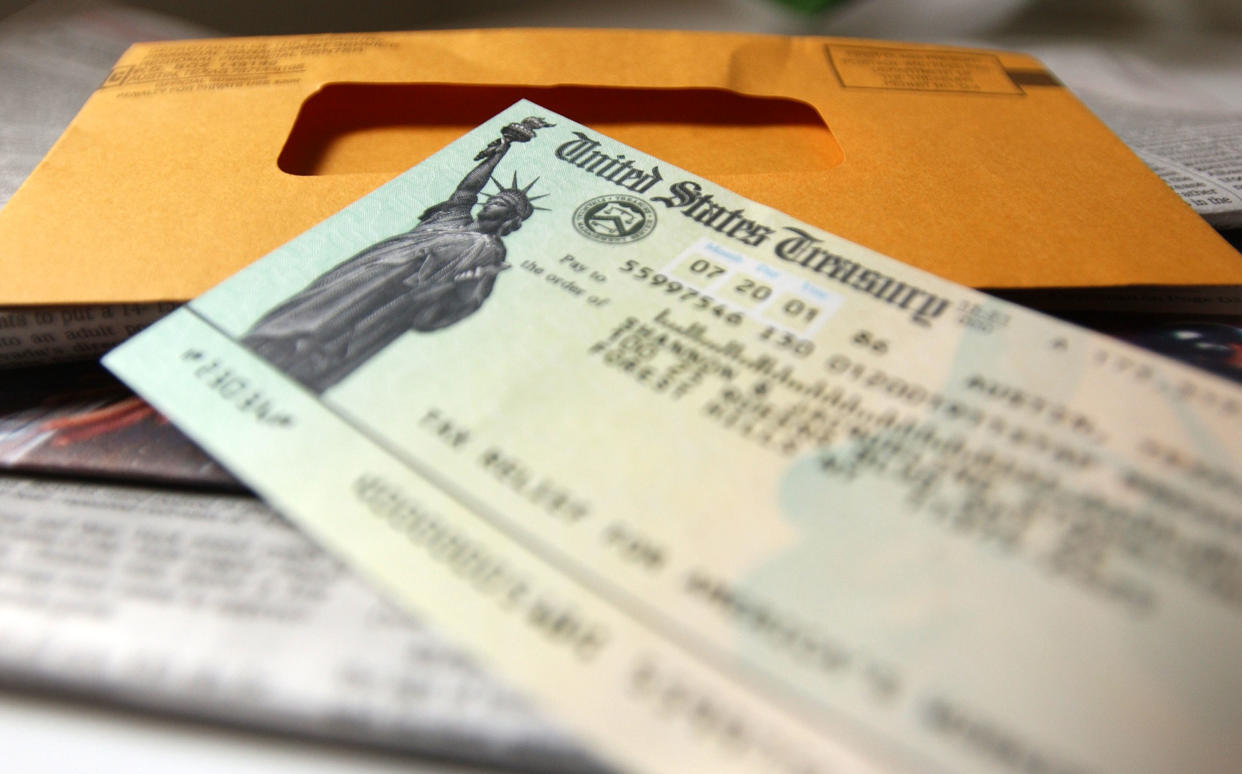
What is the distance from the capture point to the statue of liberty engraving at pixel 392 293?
248mm

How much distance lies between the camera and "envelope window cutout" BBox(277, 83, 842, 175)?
1.26ft

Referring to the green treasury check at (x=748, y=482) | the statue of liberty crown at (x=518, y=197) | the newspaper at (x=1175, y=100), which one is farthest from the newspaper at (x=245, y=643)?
the newspaper at (x=1175, y=100)

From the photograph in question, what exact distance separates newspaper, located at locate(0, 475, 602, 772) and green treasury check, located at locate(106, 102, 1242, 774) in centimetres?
3

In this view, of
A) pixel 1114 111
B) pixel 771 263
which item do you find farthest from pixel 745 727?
pixel 1114 111

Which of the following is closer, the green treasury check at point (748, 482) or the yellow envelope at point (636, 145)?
the green treasury check at point (748, 482)

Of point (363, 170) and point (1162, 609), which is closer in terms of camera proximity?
point (1162, 609)

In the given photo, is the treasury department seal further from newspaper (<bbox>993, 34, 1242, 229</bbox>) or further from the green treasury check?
newspaper (<bbox>993, 34, 1242, 229</bbox>)

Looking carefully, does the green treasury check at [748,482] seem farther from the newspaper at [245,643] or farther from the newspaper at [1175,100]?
the newspaper at [1175,100]

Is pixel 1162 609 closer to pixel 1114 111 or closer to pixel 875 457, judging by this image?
pixel 875 457

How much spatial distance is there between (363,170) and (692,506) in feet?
0.86

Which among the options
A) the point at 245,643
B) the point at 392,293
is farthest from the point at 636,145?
the point at 245,643

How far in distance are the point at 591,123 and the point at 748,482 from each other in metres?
0.26

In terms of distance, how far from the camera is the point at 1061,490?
21 cm

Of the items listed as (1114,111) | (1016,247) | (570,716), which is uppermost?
(1114,111)
